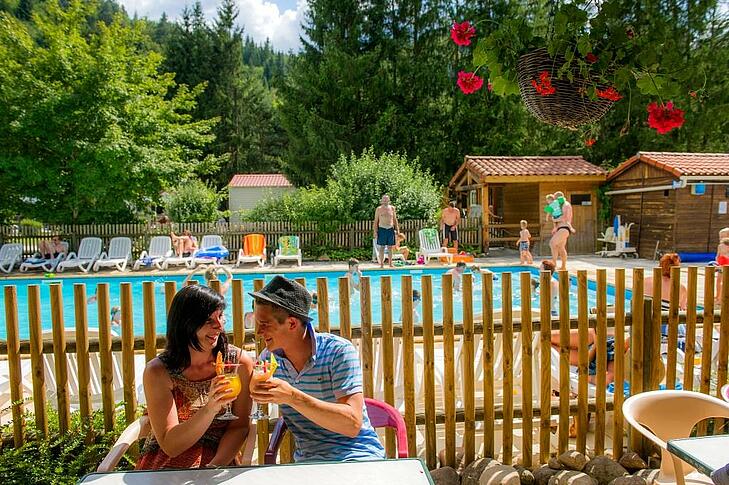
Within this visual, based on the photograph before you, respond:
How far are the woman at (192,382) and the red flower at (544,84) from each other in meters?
1.81

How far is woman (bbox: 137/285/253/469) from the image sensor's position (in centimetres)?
213

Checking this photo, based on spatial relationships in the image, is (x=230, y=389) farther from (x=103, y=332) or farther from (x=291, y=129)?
(x=291, y=129)

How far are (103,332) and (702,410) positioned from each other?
313 centimetres

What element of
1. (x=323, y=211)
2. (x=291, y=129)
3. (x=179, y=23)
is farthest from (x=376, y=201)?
(x=179, y=23)

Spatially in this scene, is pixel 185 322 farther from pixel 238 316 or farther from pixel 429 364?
pixel 429 364

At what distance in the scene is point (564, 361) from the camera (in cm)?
340

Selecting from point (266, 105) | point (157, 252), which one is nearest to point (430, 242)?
point (157, 252)

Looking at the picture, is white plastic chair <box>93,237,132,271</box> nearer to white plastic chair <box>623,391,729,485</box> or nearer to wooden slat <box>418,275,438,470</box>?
wooden slat <box>418,275,438,470</box>

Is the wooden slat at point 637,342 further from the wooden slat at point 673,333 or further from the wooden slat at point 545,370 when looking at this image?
the wooden slat at point 545,370

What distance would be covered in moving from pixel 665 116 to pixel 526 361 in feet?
5.42

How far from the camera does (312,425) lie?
2.24 m

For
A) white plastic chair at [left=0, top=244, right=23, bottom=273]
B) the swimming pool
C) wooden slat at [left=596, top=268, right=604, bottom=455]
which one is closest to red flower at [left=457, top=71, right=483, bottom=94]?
wooden slat at [left=596, top=268, right=604, bottom=455]

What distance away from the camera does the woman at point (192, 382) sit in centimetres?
213

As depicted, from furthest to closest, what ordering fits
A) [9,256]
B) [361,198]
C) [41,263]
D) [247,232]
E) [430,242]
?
[361,198], [247,232], [430,242], [9,256], [41,263]
